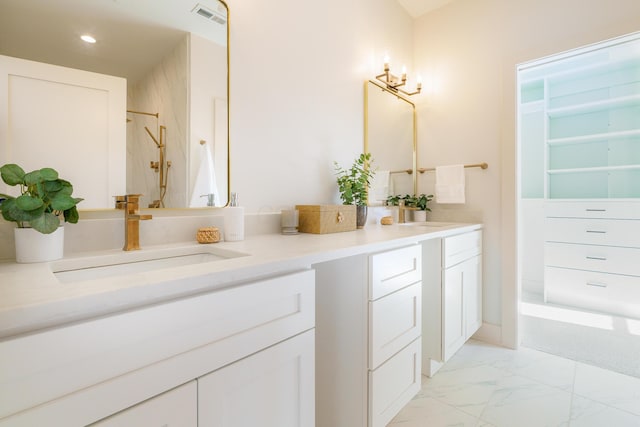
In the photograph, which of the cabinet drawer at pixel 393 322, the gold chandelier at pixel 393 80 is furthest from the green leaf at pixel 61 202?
the gold chandelier at pixel 393 80

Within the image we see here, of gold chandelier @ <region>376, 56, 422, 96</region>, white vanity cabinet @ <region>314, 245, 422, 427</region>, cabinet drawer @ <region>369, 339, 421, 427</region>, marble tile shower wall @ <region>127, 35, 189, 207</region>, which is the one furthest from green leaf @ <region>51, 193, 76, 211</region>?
gold chandelier @ <region>376, 56, 422, 96</region>

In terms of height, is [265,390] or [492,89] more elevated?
[492,89]

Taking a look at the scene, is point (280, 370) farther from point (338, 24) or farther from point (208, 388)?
point (338, 24)

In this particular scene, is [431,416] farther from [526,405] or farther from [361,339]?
[361,339]

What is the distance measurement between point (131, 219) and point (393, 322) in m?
1.05

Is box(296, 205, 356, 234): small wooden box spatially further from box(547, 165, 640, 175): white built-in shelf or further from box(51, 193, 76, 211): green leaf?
box(547, 165, 640, 175): white built-in shelf

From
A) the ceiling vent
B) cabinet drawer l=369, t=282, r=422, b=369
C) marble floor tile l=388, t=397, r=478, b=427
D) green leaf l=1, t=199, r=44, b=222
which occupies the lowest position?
marble floor tile l=388, t=397, r=478, b=427

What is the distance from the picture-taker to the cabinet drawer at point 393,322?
112cm

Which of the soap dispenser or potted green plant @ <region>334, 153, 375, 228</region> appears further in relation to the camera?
potted green plant @ <region>334, 153, 375, 228</region>

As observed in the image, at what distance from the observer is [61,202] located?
2.55 ft

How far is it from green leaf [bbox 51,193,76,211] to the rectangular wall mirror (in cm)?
166

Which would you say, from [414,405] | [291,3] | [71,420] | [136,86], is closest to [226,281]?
[71,420]

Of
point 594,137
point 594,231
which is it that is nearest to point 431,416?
point 594,231

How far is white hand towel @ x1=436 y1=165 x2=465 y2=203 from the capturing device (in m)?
2.30
